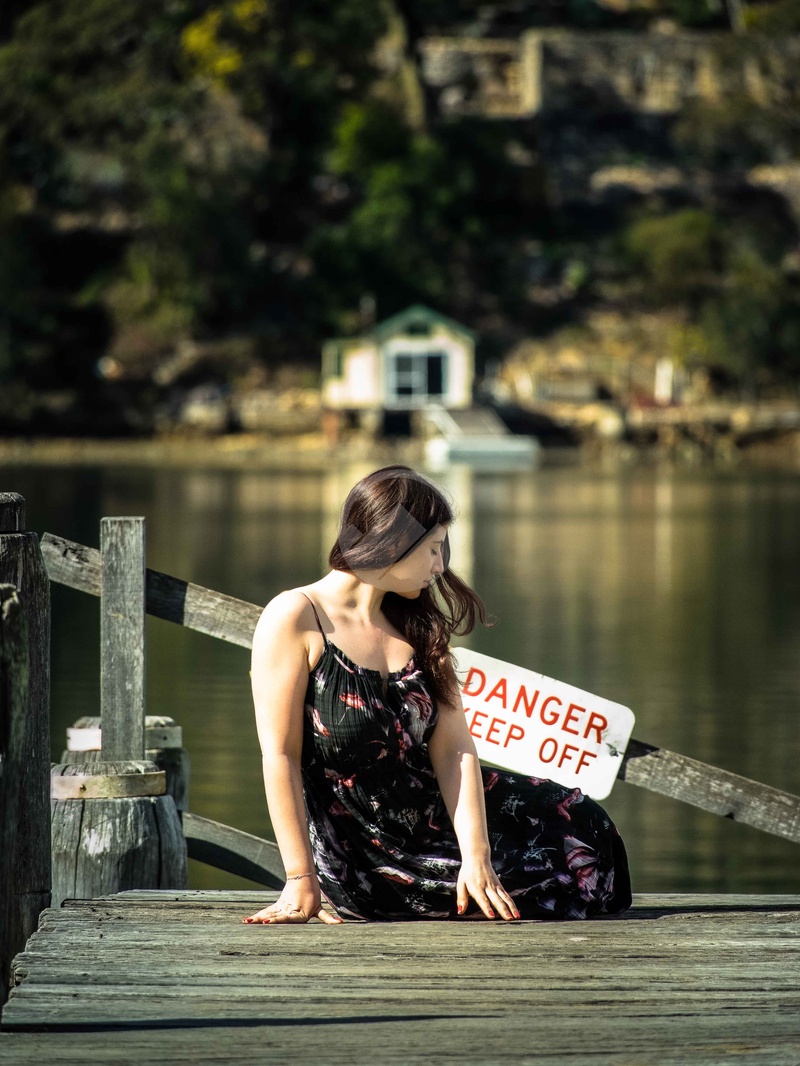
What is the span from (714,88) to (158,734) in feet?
296

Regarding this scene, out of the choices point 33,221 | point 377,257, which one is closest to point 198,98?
point 33,221

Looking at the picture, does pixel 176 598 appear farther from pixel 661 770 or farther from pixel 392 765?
pixel 661 770

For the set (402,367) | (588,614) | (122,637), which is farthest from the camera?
(402,367)

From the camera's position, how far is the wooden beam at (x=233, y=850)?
6312 mm

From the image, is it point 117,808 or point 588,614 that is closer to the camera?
point 117,808

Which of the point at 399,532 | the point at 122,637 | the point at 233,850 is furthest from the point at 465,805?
the point at 233,850

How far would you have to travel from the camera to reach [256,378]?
7388cm

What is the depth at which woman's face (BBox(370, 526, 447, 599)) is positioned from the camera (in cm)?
452

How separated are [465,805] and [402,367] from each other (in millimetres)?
68322

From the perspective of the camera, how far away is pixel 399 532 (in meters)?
4.47

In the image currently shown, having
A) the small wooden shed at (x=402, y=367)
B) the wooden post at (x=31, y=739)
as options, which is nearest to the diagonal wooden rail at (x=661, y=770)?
the wooden post at (x=31, y=739)

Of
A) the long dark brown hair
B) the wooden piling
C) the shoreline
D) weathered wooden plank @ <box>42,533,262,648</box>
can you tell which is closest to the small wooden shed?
the shoreline

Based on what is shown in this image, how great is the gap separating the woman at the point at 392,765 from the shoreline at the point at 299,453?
60729 millimetres

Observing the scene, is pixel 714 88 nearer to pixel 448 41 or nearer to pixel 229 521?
pixel 448 41
